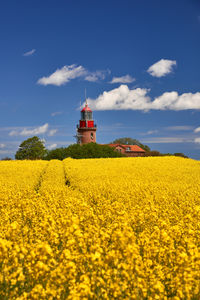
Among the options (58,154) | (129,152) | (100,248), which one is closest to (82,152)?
(58,154)

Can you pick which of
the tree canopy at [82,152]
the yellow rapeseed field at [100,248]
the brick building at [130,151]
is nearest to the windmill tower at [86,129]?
the brick building at [130,151]

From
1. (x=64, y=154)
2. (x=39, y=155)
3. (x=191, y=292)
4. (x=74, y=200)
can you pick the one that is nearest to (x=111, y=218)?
(x=74, y=200)

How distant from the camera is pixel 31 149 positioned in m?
74.4

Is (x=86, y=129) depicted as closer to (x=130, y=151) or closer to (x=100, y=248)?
(x=130, y=151)

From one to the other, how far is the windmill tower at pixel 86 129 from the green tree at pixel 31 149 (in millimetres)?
10859

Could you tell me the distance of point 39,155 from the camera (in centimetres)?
7400

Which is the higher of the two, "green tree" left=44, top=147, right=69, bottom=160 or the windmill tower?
the windmill tower

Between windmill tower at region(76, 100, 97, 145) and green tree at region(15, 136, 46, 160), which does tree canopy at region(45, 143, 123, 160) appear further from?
windmill tower at region(76, 100, 97, 145)

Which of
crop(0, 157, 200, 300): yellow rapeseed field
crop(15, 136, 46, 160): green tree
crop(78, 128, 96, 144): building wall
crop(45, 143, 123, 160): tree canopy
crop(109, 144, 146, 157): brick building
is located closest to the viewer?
crop(0, 157, 200, 300): yellow rapeseed field

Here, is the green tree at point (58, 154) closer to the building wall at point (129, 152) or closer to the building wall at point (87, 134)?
the building wall at point (87, 134)

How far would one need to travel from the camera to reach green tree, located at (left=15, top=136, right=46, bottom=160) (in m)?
74.1

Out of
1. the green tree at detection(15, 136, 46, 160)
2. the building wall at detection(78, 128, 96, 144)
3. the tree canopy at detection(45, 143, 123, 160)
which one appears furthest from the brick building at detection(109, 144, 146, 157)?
the tree canopy at detection(45, 143, 123, 160)

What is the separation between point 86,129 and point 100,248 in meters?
75.5

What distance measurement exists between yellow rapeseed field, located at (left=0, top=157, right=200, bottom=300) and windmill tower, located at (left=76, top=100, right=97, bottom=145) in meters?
65.4
